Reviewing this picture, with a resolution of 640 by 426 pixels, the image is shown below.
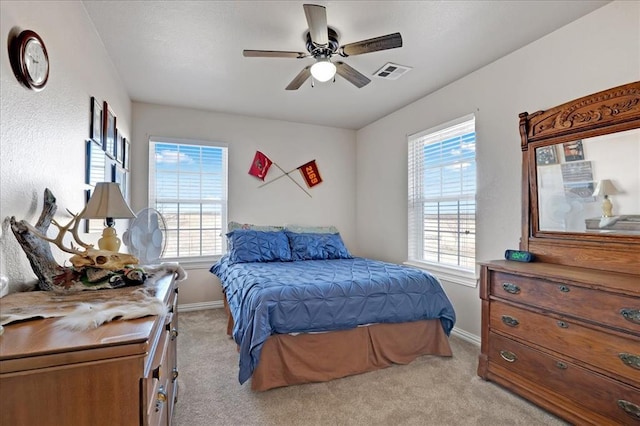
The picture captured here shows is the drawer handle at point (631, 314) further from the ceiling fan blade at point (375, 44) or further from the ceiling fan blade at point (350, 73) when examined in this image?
the ceiling fan blade at point (350, 73)

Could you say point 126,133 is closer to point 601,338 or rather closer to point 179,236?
point 179,236

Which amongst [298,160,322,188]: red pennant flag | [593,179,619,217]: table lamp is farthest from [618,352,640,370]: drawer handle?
[298,160,322,188]: red pennant flag

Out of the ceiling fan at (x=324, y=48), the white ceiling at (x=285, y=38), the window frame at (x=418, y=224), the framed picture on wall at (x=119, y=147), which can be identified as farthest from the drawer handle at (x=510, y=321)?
the framed picture on wall at (x=119, y=147)

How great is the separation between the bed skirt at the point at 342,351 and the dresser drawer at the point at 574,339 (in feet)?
1.95

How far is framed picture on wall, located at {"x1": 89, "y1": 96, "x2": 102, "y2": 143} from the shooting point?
2094 millimetres

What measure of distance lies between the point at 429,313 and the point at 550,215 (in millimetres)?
1123

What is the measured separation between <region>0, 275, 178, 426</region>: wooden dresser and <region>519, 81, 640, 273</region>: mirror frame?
2.41m

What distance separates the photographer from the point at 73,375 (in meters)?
0.74

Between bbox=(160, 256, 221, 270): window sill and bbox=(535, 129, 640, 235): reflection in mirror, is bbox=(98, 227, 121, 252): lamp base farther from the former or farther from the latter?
bbox=(535, 129, 640, 235): reflection in mirror

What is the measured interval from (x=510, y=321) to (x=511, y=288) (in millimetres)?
218

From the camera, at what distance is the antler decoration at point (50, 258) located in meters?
1.19

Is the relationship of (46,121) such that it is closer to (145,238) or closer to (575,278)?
(145,238)

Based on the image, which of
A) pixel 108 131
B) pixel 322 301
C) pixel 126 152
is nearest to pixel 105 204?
pixel 108 131

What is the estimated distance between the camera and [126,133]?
3412 millimetres
